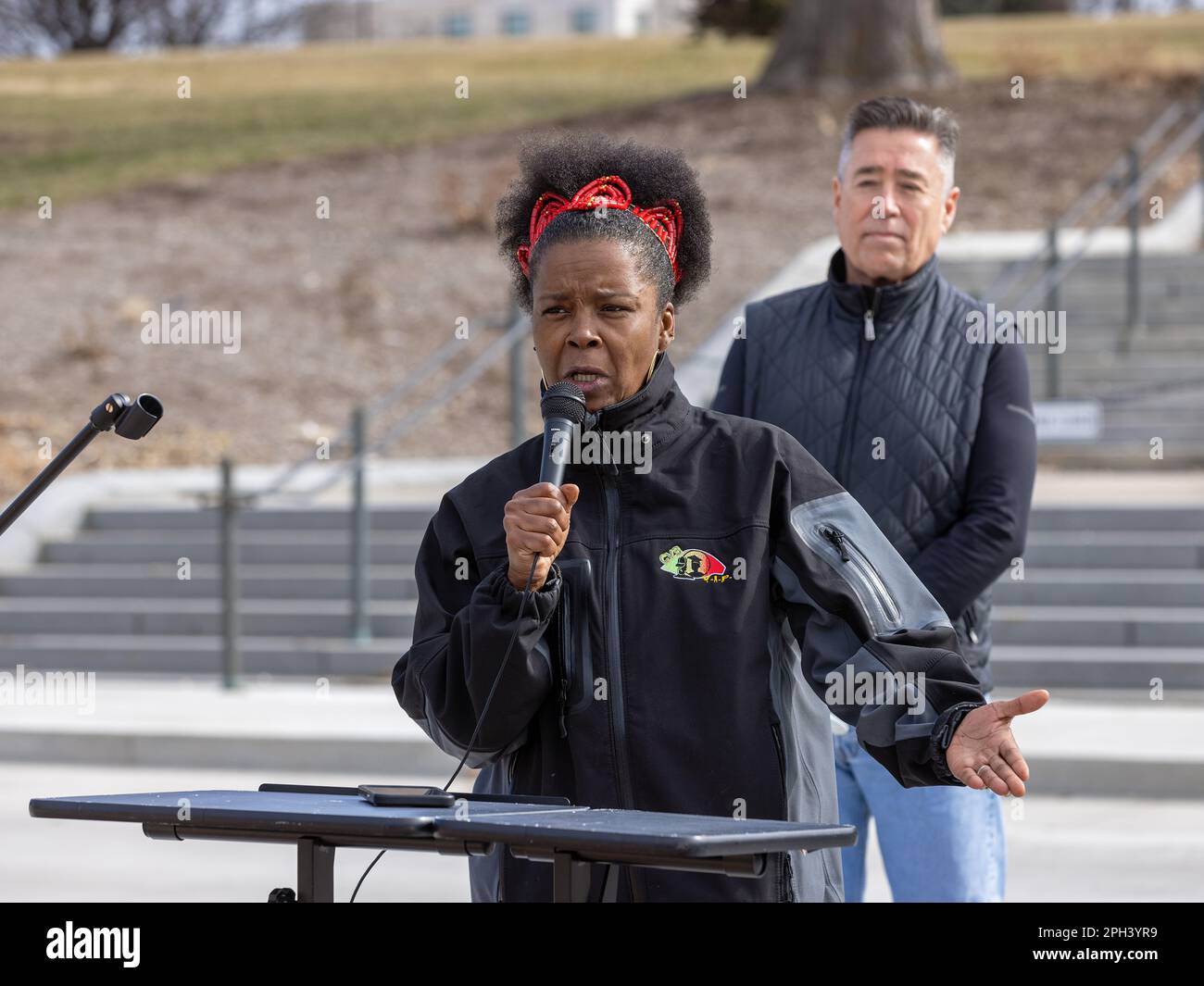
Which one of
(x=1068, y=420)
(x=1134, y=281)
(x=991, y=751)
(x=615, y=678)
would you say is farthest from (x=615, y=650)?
(x=1134, y=281)

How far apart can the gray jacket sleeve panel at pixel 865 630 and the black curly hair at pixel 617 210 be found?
0.39 meters

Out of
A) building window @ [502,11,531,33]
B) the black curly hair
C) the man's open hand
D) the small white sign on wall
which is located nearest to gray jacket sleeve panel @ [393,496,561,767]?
the black curly hair

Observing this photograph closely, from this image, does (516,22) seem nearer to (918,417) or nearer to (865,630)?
(918,417)

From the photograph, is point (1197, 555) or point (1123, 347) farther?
point (1123, 347)

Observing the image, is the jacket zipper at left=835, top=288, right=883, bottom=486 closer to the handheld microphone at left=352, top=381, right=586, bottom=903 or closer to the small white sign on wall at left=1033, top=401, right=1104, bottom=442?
the handheld microphone at left=352, top=381, right=586, bottom=903

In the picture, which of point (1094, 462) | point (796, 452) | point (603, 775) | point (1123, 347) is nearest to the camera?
point (603, 775)

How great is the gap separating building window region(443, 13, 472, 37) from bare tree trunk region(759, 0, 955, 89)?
68553 mm

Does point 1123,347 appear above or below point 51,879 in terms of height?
above

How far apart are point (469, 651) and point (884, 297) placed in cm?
189

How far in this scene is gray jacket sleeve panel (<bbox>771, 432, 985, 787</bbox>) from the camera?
2.97m

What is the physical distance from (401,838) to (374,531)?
420 inches
